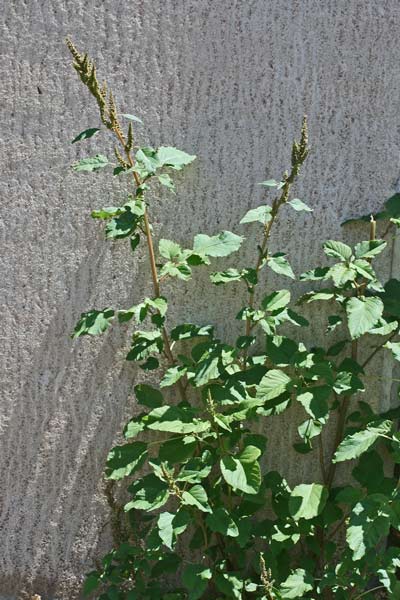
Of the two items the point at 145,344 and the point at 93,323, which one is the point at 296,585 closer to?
the point at 145,344

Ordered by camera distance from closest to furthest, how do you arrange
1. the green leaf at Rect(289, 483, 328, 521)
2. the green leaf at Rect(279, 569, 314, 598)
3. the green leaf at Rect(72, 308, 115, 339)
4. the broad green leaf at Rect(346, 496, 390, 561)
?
the broad green leaf at Rect(346, 496, 390, 561) < the green leaf at Rect(279, 569, 314, 598) < the green leaf at Rect(289, 483, 328, 521) < the green leaf at Rect(72, 308, 115, 339)

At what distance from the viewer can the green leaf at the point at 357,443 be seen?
2271 millimetres

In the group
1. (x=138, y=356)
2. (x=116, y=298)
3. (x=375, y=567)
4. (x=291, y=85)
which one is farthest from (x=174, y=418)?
(x=291, y=85)

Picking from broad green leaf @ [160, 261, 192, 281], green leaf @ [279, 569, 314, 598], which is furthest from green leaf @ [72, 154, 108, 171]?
green leaf @ [279, 569, 314, 598]

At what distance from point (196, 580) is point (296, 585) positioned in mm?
284

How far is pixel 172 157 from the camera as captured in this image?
247cm

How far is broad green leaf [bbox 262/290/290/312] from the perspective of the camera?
2.47 m

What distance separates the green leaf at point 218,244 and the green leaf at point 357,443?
65cm

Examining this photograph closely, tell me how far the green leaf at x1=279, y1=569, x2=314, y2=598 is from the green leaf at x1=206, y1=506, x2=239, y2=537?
0.20m

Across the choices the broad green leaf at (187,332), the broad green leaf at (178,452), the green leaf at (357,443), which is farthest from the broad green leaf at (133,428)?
the green leaf at (357,443)

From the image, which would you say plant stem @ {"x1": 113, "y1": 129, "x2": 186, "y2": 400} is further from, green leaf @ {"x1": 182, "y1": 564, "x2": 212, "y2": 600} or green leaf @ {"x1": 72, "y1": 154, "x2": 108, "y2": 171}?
green leaf @ {"x1": 182, "y1": 564, "x2": 212, "y2": 600}

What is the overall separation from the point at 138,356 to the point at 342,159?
93 cm

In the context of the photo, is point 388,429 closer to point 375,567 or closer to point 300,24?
point 375,567

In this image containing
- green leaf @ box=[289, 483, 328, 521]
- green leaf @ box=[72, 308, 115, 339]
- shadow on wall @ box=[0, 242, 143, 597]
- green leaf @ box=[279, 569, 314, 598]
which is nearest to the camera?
green leaf @ box=[279, 569, 314, 598]
